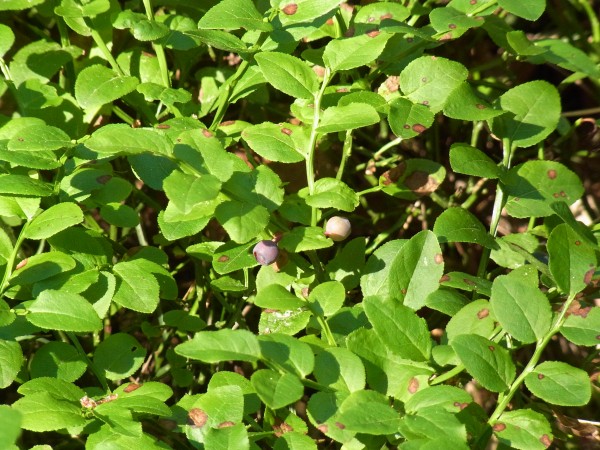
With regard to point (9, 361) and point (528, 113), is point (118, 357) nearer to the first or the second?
point (9, 361)

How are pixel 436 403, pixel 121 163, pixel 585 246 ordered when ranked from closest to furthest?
pixel 436 403 < pixel 585 246 < pixel 121 163

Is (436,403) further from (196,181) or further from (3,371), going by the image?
(3,371)

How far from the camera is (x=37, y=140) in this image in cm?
98

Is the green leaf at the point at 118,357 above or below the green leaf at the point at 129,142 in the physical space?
below

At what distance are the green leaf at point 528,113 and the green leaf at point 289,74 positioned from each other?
28 cm

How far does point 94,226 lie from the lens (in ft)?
4.06

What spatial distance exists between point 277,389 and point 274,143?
1.12 feet

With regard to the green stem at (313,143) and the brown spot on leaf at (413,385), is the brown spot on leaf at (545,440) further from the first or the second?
the green stem at (313,143)

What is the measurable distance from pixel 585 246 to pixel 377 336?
0.87 ft

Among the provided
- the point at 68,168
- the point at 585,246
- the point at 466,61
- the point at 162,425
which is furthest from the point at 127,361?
the point at 466,61

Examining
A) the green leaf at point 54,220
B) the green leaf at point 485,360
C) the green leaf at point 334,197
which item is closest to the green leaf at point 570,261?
the green leaf at point 485,360

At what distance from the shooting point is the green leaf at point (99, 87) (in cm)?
115

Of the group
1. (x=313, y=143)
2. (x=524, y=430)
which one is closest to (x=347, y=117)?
(x=313, y=143)

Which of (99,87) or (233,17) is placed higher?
(233,17)
